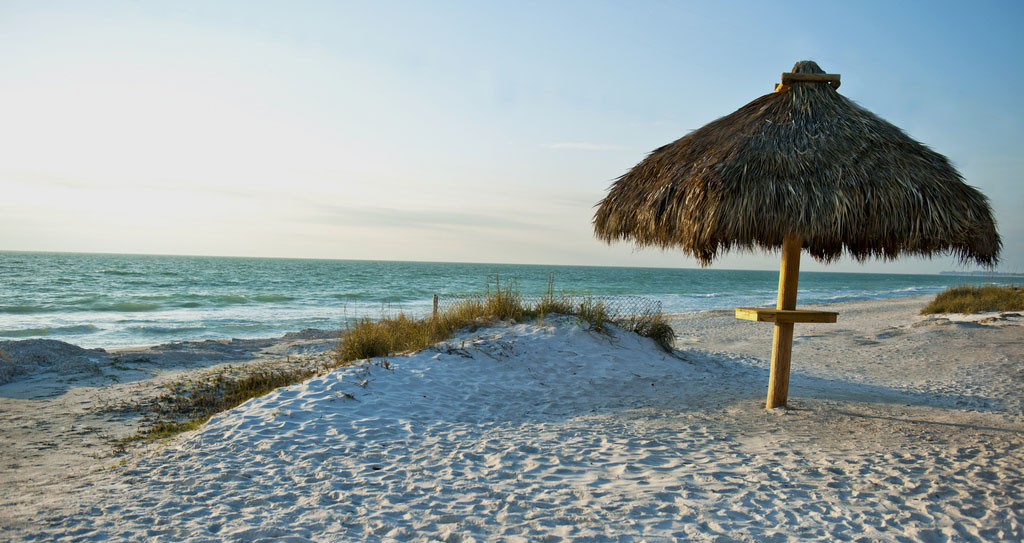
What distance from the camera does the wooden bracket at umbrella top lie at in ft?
17.4

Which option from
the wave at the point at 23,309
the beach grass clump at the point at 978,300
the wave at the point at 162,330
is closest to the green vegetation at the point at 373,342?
the wave at the point at 162,330

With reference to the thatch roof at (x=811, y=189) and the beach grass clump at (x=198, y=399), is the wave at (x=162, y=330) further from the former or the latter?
the thatch roof at (x=811, y=189)

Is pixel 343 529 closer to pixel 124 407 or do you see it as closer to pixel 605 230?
pixel 605 230

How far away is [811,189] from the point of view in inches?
181

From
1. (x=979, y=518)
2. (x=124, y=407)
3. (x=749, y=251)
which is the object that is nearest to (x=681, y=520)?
(x=979, y=518)

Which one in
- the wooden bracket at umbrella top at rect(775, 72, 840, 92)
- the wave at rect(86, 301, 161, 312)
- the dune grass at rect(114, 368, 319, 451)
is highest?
the wooden bracket at umbrella top at rect(775, 72, 840, 92)

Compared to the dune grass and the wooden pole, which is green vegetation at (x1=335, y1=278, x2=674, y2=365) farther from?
the wooden pole

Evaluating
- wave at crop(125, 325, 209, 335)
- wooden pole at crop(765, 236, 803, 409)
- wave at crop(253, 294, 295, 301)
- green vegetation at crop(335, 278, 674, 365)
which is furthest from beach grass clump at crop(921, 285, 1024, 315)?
wave at crop(253, 294, 295, 301)

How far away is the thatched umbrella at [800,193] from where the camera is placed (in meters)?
4.55

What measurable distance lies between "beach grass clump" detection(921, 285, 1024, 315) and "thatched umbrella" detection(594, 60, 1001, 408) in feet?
42.5

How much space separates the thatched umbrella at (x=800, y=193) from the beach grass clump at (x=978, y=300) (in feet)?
42.5

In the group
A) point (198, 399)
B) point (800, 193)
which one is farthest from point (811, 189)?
point (198, 399)

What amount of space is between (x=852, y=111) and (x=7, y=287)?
31655 millimetres

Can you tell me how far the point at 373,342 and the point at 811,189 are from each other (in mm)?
5170
